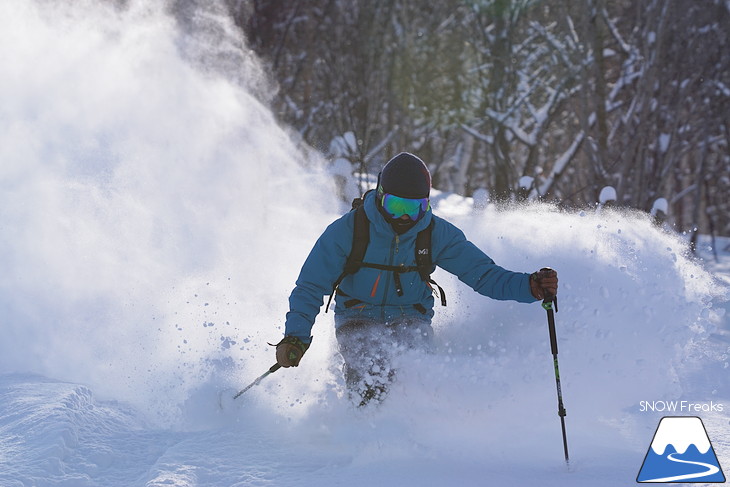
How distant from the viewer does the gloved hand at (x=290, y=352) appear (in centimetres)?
356

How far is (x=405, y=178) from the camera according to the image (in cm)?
373

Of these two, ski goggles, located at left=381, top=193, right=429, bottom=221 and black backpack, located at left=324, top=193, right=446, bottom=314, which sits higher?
ski goggles, located at left=381, top=193, right=429, bottom=221

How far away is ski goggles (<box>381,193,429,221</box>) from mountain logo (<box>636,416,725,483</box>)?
62.6 inches

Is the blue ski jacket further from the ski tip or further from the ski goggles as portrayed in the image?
the ski tip

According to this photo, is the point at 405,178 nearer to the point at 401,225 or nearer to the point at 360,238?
the point at 401,225

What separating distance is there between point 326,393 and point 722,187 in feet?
75.5

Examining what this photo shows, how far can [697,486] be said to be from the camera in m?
2.96

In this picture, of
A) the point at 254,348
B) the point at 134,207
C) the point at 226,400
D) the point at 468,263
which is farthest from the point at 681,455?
the point at 134,207

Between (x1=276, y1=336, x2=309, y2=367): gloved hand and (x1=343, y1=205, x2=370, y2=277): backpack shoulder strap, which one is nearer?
(x1=276, y1=336, x2=309, y2=367): gloved hand

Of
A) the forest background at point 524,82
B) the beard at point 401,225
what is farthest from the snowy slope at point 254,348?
the forest background at point 524,82

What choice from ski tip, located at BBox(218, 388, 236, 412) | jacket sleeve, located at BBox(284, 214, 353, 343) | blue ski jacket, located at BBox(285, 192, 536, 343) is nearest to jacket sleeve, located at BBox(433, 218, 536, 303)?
blue ski jacket, located at BBox(285, 192, 536, 343)

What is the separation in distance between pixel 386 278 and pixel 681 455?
5.41ft

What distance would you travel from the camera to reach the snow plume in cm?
488

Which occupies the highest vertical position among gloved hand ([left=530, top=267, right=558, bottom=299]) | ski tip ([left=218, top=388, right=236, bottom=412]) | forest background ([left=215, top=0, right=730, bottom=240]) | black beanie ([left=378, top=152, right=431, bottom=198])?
forest background ([left=215, top=0, right=730, bottom=240])
